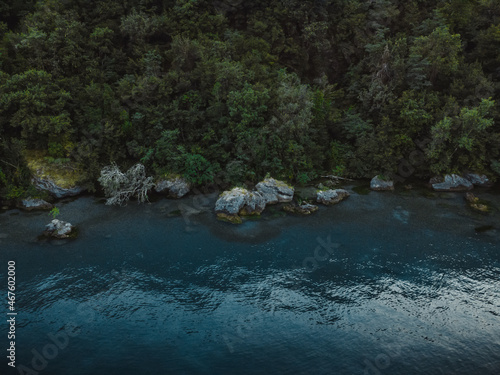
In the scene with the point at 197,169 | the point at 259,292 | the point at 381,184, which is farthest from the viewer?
the point at 381,184

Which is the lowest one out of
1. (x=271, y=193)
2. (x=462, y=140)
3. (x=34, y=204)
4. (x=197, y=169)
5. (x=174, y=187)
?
(x=271, y=193)

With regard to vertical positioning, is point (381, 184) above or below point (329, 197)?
above

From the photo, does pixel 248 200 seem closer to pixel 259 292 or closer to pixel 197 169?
pixel 197 169

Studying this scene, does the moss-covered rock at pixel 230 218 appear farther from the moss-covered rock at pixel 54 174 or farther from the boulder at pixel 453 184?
the boulder at pixel 453 184

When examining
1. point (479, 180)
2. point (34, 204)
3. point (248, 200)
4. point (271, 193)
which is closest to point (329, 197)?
point (271, 193)

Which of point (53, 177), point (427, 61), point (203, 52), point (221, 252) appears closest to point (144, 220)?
point (221, 252)

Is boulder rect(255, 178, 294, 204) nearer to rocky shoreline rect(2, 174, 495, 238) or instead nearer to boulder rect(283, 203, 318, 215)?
rocky shoreline rect(2, 174, 495, 238)

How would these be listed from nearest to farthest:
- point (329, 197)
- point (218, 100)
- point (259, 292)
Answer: point (259, 292)
point (329, 197)
point (218, 100)
